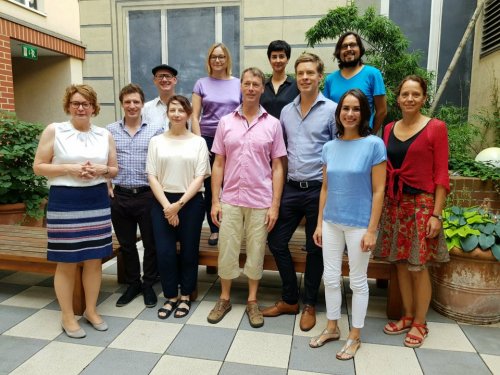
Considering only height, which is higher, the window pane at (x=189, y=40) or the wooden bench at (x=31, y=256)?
the window pane at (x=189, y=40)

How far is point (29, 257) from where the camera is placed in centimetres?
318

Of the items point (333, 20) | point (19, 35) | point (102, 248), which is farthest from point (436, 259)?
point (19, 35)

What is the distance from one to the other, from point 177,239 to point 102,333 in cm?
85

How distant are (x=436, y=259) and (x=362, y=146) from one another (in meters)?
0.93

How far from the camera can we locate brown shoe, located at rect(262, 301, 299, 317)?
3.10m

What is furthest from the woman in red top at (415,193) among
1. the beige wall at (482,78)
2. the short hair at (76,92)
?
the beige wall at (482,78)

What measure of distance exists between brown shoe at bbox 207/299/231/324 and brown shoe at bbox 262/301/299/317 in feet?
0.95

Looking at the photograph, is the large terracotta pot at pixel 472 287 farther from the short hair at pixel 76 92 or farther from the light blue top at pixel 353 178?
the short hair at pixel 76 92

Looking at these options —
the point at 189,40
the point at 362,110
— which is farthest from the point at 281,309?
the point at 189,40

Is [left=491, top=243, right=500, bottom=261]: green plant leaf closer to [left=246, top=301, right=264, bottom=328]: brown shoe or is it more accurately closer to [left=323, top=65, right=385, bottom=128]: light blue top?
[left=323, top=65, right=385, bottom=128]: light blue top

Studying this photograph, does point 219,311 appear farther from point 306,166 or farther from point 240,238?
point 306,166

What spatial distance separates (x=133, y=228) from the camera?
336 centimetres

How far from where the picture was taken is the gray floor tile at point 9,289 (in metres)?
3.49

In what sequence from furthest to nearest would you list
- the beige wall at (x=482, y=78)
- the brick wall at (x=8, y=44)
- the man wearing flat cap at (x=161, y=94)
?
the brick wall at (x=8, y=44) < the beige wall at (x=482, y=78) < the man wearing flat cap at (x=161, y=94)
